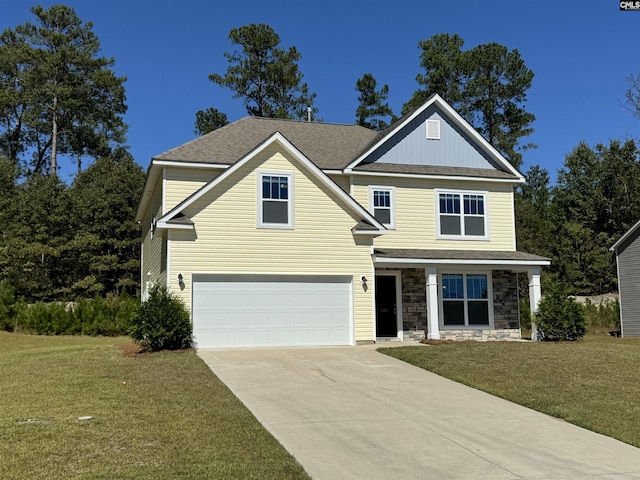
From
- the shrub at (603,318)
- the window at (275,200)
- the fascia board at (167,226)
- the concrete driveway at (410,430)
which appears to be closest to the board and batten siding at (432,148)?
the window at (275,200)

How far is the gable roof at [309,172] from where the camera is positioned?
16.8 metres

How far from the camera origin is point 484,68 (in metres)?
44.6

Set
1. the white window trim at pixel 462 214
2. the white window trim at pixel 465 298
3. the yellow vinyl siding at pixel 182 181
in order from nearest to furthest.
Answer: the yellow vinyl siding at pixel 182 181
the white window trim at pixel 465 298
the white window trim at pixel 462 214

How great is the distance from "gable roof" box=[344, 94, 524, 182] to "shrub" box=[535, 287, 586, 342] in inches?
191

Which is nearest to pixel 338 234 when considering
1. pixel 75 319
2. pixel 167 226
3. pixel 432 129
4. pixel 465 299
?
pixel 167 226

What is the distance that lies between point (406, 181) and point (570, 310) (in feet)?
21.6

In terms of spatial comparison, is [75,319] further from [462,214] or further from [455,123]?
[455,123]

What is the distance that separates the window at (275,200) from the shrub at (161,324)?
3462 millimetres

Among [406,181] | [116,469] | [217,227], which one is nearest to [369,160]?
[406,181]

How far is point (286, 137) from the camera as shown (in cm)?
2205

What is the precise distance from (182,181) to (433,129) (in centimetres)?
890

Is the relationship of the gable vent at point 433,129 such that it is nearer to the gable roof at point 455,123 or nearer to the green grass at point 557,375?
the gable roof at point 455,123

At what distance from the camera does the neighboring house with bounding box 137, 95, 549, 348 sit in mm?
17078

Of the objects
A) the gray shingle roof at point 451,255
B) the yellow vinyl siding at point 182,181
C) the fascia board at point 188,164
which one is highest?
the fascia board at point 188,164
